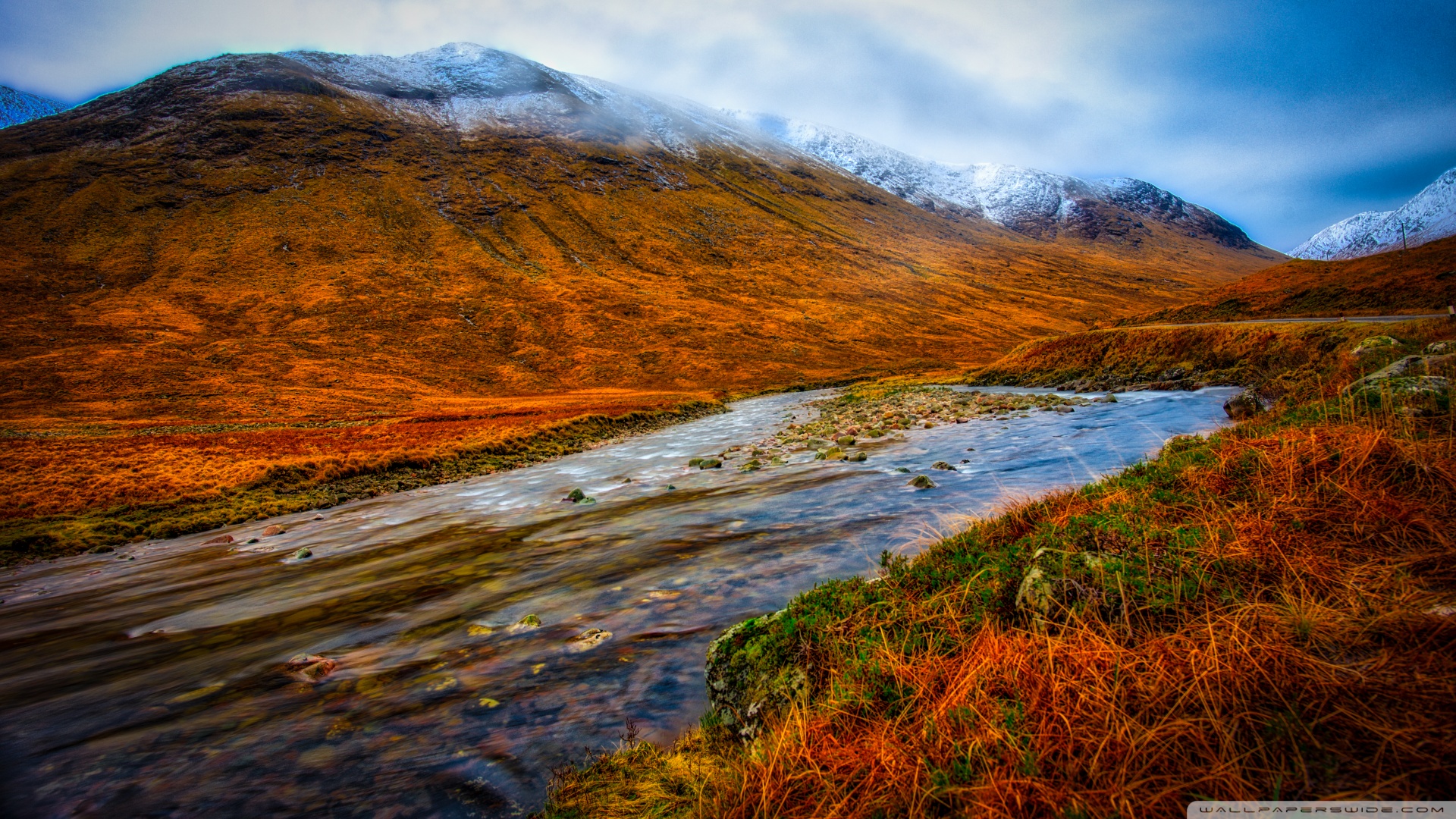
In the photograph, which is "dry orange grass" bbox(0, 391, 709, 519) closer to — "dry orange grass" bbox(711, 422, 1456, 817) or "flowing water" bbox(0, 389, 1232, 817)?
"flowing water" bbox(0, 389, 1232, 817)

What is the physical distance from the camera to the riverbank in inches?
697

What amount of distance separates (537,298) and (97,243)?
77616 millimetres

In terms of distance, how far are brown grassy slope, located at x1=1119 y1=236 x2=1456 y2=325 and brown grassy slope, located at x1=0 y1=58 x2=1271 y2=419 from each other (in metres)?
34.9

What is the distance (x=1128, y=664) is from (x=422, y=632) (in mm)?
8589

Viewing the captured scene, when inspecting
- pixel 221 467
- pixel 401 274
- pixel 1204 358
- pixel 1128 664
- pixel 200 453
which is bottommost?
pixel 221 467

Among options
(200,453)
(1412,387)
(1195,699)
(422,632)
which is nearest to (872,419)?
(1412,387)

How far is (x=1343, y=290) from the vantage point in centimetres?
3766

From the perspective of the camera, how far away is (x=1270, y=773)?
2389mm

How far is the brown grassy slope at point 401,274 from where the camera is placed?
68562 millimetres

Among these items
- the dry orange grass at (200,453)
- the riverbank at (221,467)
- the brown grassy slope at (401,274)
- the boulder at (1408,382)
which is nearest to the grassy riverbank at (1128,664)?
the boulder at (1408,382)

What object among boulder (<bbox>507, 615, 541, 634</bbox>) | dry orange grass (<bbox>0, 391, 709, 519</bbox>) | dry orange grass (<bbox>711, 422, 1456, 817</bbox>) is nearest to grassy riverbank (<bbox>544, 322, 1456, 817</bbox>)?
dry orange grass (<bbox>711, 422, 1456, 817</bbox>)

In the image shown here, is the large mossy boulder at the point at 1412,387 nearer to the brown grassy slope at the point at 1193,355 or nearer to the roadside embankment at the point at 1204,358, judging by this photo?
the roadside embankment at the point at 1204,358

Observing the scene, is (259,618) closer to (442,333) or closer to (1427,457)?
(1427,457)

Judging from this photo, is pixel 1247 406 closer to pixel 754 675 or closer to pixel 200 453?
pixel 754 675
